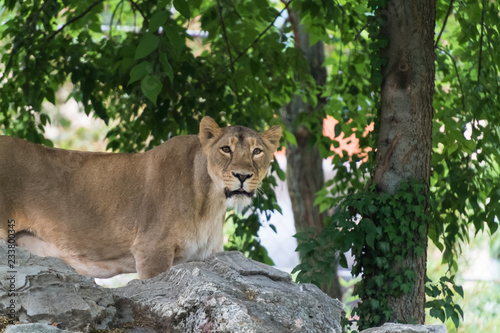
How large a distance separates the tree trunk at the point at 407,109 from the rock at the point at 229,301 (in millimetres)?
2025

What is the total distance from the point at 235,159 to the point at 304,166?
4.03 m

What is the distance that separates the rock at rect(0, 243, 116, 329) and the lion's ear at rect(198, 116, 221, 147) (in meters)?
1.89

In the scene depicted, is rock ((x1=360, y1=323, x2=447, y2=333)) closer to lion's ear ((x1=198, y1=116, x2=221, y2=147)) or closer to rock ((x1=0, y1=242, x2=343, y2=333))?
rock ((x1=0, y1=242, x2=343, y2=333))

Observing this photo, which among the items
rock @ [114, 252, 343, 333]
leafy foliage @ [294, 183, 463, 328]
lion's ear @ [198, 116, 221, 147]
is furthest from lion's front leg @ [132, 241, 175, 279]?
rock @ [114, 252, 343, 333]

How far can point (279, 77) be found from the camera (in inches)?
267

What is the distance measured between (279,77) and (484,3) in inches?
81.4

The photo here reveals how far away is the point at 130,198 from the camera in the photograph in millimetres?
5078

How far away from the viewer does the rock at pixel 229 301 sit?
284 cm

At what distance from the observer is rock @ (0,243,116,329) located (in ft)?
9.36

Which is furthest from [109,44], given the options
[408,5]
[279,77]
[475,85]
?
[475,85]

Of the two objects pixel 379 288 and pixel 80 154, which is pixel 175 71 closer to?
pixel 80 154

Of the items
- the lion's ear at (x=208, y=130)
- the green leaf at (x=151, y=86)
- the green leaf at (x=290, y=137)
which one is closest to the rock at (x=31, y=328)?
the green leaf at (x=151, y=86)

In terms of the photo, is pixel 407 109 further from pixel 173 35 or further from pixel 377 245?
pixel 173 35

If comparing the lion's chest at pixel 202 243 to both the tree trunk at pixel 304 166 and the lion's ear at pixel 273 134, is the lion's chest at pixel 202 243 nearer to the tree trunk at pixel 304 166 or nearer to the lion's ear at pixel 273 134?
the lion's ear at pixel 273 134
